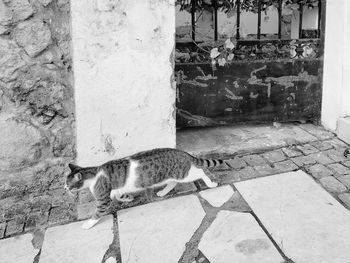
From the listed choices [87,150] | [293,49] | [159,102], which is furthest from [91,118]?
[293,49]

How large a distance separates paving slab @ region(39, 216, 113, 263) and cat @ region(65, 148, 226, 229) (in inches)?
2.7

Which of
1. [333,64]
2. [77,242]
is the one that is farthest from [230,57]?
[77,242]

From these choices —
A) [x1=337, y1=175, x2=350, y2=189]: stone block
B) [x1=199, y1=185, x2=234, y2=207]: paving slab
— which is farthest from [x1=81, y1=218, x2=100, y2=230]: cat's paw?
[x1=337, y1=175, x2=350, y2=189]: stone block

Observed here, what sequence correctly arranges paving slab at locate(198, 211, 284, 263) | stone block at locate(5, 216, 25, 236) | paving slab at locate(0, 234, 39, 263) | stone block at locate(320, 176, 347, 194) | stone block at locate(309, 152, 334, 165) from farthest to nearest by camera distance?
stone block at locate(309, 152, 334, 165)
stone block at locate(320, 176, 347, 194)
stone block at locate(5, 216, 25, 236)
paving slab at locate(0, 234, 39, 263)
paving slab at locate(198, 211, 284, 263)

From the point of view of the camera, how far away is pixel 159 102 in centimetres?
278

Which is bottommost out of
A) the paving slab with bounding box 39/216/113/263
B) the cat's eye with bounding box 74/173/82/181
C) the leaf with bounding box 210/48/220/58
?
the paving slab with bounding box 39/216/113/263

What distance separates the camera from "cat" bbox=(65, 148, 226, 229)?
7.96 feet

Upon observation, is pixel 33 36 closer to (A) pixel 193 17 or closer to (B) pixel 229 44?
(A) pixel 193 17

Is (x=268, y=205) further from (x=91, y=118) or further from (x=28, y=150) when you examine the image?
(x=28, y=150)

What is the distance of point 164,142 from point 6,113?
3.70 feet

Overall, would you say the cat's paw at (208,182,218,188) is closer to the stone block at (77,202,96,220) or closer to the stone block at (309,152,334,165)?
the stone block at (77,202,96,220)

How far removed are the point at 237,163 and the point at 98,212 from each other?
1.25 m

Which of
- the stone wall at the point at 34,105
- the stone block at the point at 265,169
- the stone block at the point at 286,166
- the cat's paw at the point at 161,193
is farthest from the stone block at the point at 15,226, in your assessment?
the stone block at the point at 286,166

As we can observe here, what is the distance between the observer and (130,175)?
249 centimetres
